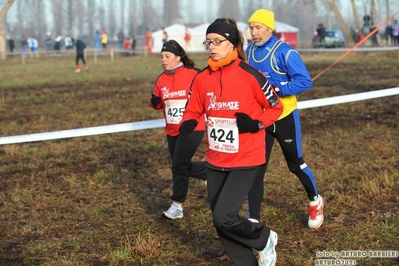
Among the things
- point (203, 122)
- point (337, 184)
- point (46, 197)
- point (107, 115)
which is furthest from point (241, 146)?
point (107, 115)

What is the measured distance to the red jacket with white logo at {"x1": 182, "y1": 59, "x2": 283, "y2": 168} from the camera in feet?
15.3

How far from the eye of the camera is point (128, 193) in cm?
788

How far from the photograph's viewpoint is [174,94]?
6707 mm

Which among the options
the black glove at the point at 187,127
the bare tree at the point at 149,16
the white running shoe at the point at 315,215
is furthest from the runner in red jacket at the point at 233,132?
the bare tree at the point at 149,16

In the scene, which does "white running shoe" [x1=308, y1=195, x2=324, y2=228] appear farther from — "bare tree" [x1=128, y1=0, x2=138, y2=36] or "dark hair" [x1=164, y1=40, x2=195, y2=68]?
"bare tree" [x1=128, y1=0, x2=138, y2=36]

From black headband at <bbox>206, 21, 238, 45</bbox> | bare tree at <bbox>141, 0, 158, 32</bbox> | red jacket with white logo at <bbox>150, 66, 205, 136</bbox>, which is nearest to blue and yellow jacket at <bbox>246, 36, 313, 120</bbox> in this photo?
black headband at <bbox>206, 21, 238, 45</bbox>

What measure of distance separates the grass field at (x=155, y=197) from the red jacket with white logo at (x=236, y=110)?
1.14 m

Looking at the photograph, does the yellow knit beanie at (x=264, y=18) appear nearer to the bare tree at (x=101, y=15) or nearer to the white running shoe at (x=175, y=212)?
the white running shoe at (x=175, y=212)

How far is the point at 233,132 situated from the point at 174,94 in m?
2.18

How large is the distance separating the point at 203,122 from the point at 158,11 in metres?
147

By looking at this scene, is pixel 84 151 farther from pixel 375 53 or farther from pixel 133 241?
pixel 375 53

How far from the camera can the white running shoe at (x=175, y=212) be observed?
6.62m

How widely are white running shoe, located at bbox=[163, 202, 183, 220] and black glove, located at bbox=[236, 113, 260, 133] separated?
230 cm

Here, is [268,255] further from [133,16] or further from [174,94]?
[133,16]
